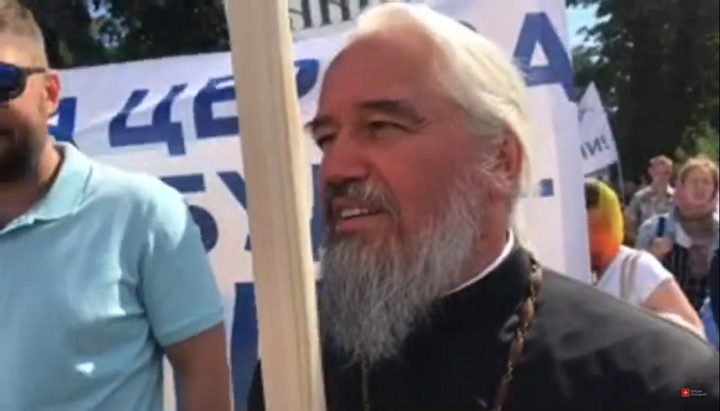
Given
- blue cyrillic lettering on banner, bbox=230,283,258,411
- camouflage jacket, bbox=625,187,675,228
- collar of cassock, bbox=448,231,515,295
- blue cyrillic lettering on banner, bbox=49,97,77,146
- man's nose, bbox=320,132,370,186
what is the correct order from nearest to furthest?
man's nose, bbox=320,132,370,186, collar of cassock, bbox=448,231,515,295, blue cyrillic lettering on banner, bbox=230,283,258,411, blue cyrillic lettering on banner, bbox=49,97,77,146, camouflage jacket, bbox=625,187,675,228

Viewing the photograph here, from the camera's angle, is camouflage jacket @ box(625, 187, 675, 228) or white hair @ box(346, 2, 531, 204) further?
camouflage jacket @ box(625, 187, 675, 228)

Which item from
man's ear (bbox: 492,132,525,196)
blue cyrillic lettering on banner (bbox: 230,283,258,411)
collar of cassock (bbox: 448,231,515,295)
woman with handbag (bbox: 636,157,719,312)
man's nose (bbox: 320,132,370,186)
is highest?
man's nose (bbox: 320,132,370,186)

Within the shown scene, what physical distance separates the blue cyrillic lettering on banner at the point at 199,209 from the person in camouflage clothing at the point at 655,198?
3.22 meters

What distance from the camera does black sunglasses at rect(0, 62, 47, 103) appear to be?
77.7 inches

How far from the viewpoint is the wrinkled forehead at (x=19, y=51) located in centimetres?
200

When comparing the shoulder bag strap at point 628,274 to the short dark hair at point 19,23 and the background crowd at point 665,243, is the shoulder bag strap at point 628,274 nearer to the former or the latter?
the background crowd at point 665,243

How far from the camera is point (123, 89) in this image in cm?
336

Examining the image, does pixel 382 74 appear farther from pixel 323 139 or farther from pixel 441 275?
pixel 441 275

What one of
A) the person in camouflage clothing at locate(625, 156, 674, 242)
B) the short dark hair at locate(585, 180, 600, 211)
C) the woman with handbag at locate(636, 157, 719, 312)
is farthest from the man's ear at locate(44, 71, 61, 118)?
the person in camouflage clothing at locate(625, 156, 674, 242)

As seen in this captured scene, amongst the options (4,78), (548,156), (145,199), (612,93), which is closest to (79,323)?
(145,199)

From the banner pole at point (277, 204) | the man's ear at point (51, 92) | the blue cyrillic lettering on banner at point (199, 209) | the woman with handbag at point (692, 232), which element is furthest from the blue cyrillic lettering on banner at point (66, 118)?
the woman with handbag at point (692, 232)

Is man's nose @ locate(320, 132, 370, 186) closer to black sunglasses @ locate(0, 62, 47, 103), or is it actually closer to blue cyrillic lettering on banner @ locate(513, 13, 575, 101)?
black sunglasses @ locate(0, 62, 47, 103)

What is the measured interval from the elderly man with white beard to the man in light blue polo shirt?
20.3 inches

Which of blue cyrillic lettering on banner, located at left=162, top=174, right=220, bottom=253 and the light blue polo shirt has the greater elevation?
the light blue polo shirt
